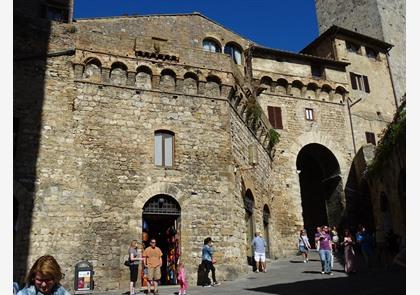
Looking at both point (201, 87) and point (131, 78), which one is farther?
point (201, 87)

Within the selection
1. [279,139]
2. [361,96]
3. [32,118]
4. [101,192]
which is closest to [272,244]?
[279,139]

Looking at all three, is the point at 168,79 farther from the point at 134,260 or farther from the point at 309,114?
the point at 309,114

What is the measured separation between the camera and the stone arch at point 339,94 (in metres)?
27.4

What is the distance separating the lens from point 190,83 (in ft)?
51.9

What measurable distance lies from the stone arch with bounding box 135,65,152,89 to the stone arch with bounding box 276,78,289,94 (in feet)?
41.0

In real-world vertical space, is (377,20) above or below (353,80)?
above

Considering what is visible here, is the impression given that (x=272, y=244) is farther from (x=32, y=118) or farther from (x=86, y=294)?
(x=32, y=118)

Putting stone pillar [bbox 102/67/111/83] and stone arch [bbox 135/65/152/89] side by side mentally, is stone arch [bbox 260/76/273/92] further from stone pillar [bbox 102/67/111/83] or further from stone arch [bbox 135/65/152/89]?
stone pillar [bbox 102/67/111/83]

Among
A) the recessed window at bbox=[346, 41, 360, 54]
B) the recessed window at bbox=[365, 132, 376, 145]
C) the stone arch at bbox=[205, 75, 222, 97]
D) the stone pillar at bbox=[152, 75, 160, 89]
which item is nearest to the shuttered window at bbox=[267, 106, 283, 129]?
the recessed window at bbox=[365, 132, 376, 145]

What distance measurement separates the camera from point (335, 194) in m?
26.0

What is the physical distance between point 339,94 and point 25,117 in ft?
65.5

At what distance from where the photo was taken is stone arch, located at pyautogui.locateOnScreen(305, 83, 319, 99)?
2672cm

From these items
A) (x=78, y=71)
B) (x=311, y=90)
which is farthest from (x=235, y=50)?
(x=78, y=71)

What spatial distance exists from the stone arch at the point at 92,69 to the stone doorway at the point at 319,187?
14522 mm
